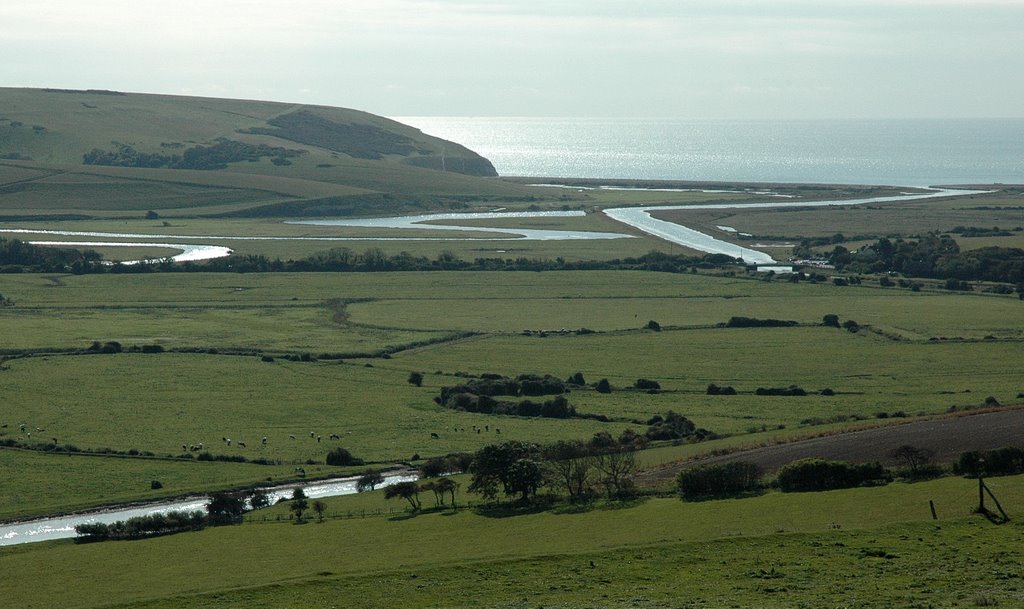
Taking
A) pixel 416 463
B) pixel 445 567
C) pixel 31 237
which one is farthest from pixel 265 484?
pixel 31 237

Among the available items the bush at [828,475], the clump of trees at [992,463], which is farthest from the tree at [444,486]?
the clump of trees at [992,463]

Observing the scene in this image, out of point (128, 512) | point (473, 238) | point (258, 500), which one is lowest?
point (128, 512)

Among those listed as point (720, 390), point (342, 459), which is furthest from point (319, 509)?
point (720, 390)

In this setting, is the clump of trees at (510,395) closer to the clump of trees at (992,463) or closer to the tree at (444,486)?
the tree at (444,486)

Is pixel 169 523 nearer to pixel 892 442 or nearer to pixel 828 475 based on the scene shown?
pixel 828 475

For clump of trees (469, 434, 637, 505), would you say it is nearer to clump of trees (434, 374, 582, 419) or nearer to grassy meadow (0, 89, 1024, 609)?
grassy meadow (0, 89, 1024, 609)

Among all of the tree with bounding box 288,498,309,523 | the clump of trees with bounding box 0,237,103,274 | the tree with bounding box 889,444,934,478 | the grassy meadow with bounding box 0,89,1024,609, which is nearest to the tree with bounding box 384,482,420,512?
the grassy meadow with bounding box 0,89,1024,609
